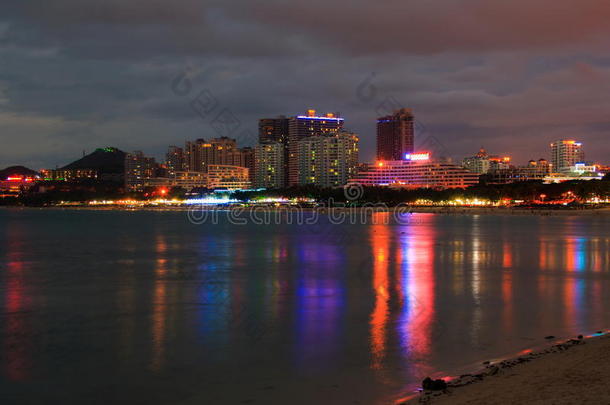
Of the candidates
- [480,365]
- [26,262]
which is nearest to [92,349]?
[480,365]

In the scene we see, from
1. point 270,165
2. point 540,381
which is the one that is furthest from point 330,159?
point 540,381

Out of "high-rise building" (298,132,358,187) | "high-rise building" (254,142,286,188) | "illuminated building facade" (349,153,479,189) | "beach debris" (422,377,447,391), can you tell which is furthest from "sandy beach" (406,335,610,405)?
"high-rise building" (254,142,286,188)

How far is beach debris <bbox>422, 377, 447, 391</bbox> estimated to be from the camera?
821cm

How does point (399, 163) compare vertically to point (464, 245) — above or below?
above

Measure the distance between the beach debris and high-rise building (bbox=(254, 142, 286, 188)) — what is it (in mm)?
182001

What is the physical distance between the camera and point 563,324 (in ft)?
42.1

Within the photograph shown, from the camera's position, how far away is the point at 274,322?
13.7m

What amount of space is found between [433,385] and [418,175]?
453 feet

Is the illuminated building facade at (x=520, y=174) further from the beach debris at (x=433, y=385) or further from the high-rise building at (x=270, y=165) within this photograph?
the beach debris at (x=433, y=385)

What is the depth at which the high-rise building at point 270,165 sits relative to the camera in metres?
Result: 192

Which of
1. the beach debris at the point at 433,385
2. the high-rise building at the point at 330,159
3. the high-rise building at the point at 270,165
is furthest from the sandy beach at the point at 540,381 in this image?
the high-rise building at the point at 270,165

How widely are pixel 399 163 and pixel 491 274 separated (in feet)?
421

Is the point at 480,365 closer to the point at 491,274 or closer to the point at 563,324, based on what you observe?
the point at 563,324

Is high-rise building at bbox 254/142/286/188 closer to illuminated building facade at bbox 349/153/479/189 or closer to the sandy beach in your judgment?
illuminated building facade at bbox 349/153/479/189
